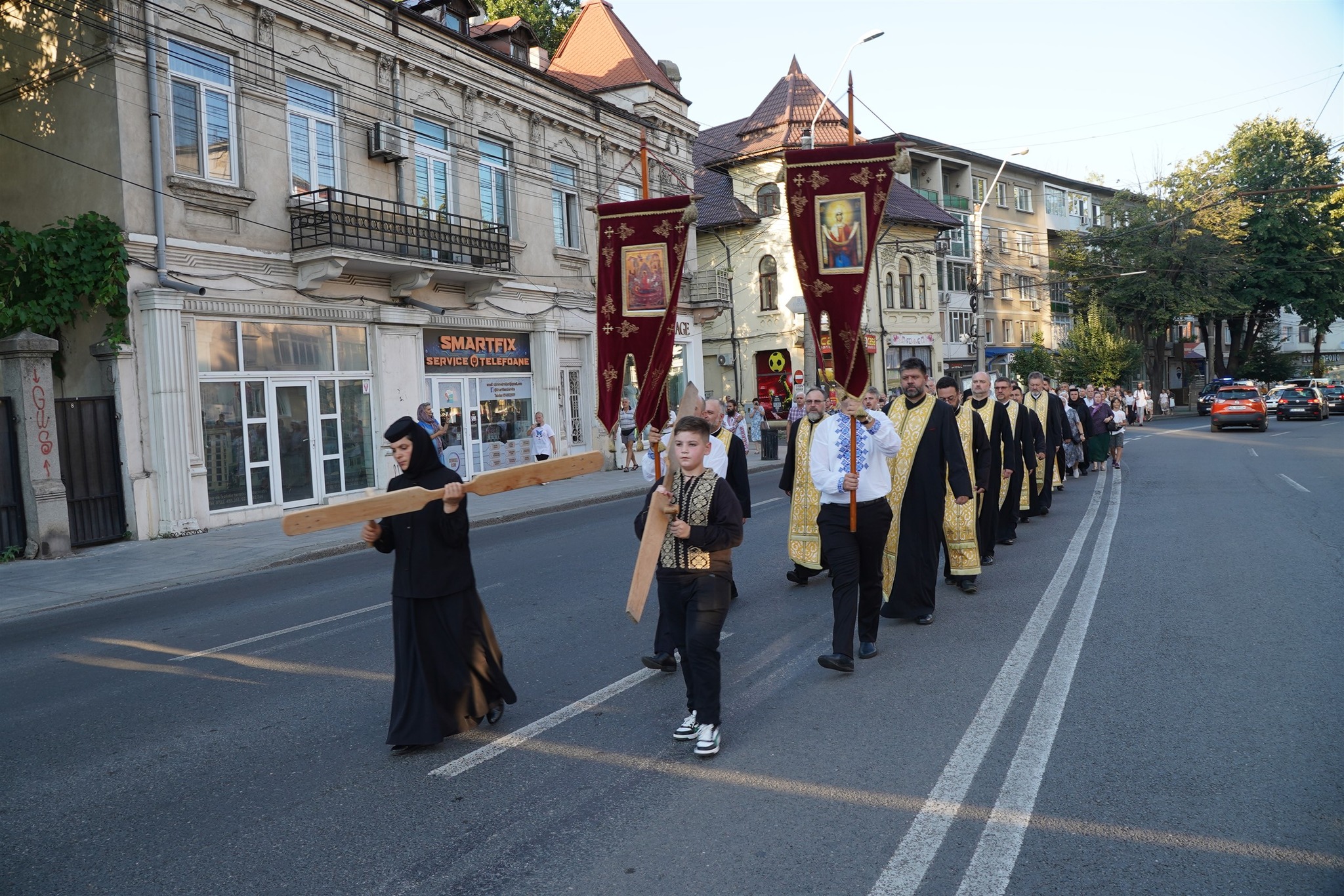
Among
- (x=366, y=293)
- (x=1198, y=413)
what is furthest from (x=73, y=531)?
(x=1198, y=413)

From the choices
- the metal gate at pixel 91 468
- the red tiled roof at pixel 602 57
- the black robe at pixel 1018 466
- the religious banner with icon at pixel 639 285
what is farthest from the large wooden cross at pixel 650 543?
the red tiled roof at pixel 602 57

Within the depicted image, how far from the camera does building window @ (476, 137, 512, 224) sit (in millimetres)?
21688

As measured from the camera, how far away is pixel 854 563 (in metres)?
6.04

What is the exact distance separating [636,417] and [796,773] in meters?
3.17

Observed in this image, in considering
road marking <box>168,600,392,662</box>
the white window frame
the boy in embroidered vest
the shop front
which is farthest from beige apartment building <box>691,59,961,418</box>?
the boy in embroidered vest

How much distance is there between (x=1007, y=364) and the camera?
49.9 m

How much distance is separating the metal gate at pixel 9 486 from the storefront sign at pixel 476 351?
317 inches

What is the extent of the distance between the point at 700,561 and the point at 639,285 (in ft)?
10.5

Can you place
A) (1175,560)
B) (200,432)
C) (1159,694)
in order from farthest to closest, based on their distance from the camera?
(200,432) → (1175,560) → (1159,694)

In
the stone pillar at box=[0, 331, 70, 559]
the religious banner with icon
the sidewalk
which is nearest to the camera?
the religious banner with icon

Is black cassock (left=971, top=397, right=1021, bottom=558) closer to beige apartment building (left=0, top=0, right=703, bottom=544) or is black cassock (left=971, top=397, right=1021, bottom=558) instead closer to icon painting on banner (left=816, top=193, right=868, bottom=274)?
Result: icon painting on banner (left=816, top=193, right=868, bottom=274)

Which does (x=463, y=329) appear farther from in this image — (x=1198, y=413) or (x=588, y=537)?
(x=1198, y=413)

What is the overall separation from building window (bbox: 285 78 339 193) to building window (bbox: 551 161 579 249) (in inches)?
259

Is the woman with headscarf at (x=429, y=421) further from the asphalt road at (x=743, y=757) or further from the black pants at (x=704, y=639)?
the black pants at (x=704, y=639)
